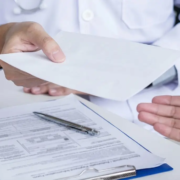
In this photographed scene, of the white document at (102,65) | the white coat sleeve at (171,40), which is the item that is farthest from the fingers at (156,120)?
the white coat sleeve at (171,40)

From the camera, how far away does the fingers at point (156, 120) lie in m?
0.69

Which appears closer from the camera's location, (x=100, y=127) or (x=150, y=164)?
(x=150, y=164)

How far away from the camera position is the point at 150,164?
1.64 feet

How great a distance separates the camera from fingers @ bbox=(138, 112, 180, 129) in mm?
693

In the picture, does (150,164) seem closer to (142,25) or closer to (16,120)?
(16,120)

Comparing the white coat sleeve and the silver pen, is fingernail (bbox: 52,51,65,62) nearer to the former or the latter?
the silver pen

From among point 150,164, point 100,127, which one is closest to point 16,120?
point 100,127

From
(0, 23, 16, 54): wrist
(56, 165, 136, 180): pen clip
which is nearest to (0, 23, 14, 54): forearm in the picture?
(0, 23, 16, 54): wrist

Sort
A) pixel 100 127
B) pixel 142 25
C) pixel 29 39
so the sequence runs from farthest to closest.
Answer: pixel 142 25 → pixel 29 39 → pixel 100 127

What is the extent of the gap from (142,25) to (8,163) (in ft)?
1.93

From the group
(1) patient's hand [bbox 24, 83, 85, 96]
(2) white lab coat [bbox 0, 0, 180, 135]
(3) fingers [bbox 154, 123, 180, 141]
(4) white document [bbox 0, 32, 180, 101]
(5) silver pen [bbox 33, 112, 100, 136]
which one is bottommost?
(3) fingers [bbox 154, 123, 180, 141]

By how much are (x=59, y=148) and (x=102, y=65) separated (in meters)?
0.13

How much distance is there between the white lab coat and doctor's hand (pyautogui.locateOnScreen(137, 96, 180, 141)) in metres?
0.15

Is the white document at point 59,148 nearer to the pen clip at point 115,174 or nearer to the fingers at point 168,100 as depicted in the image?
the pen clip at point 115,174
